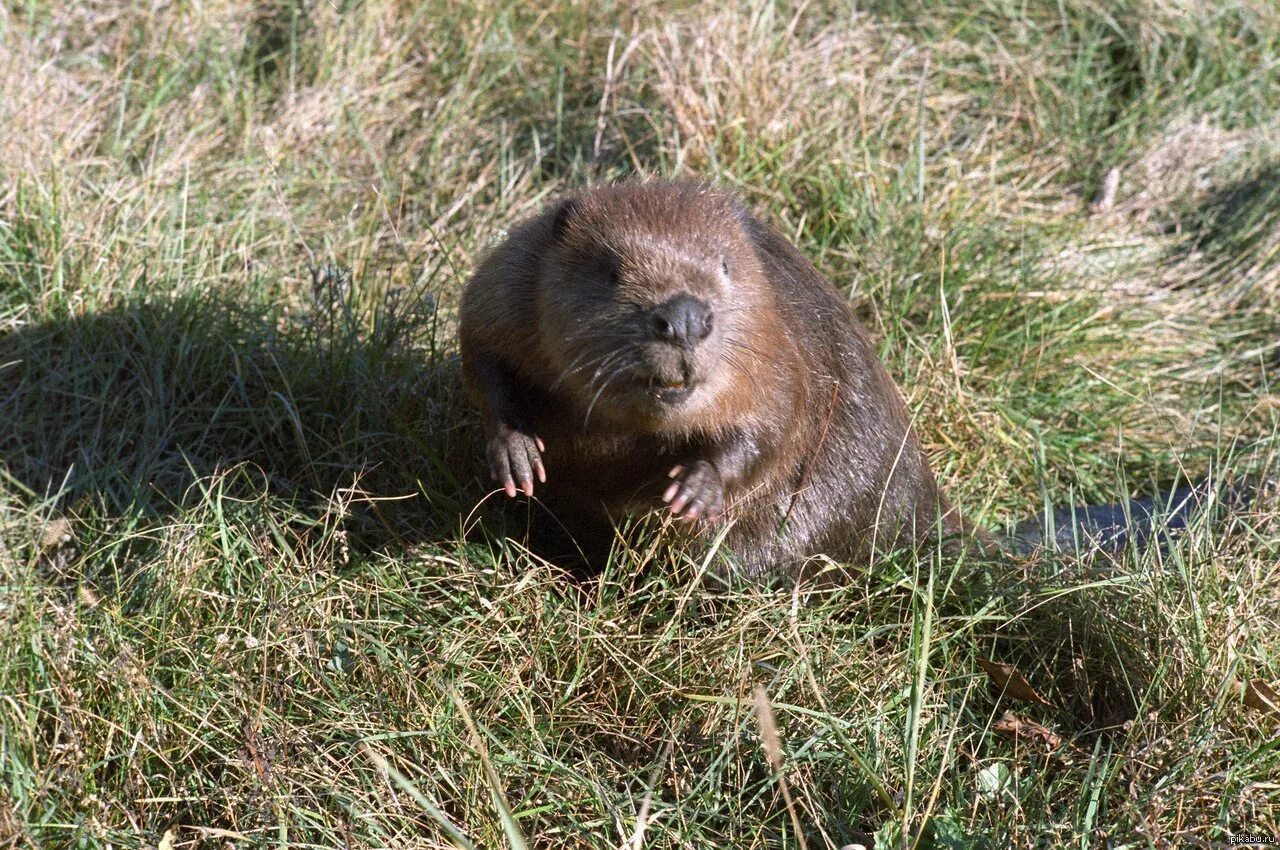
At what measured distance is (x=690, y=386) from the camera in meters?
3.51

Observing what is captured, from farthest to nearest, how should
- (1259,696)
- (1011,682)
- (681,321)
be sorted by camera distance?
(1011,682), (1259,696), (681,321)

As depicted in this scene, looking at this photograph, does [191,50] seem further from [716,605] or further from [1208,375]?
[1208,375]

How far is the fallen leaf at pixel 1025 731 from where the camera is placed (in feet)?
12.0

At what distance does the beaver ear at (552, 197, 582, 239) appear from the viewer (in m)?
3.82

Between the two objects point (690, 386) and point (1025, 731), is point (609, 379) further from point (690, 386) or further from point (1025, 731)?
point (1025, 731)

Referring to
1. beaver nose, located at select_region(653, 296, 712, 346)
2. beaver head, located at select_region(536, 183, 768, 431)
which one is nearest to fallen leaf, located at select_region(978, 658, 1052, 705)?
beaver head, located at select_region(536, 183, 768, 431)

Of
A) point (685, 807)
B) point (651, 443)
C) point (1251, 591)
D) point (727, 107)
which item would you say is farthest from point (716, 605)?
point (727, 107)

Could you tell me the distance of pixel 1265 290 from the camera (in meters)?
5.84

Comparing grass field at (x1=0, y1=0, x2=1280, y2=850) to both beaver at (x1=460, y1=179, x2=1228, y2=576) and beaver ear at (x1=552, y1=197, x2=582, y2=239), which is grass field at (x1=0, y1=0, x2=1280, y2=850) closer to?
beaver at (x1=460, y1=179, x2=1228, y2=576)

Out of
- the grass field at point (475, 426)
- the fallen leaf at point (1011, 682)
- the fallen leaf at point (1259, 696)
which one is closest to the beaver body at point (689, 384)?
the grass field at point (475, 426)

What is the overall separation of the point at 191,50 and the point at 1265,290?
4.47 m

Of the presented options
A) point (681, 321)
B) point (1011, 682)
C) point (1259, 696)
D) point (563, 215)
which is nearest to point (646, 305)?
point (681, 321)

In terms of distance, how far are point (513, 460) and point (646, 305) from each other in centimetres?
58

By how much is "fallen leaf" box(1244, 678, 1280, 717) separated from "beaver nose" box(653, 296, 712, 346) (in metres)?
1.58
